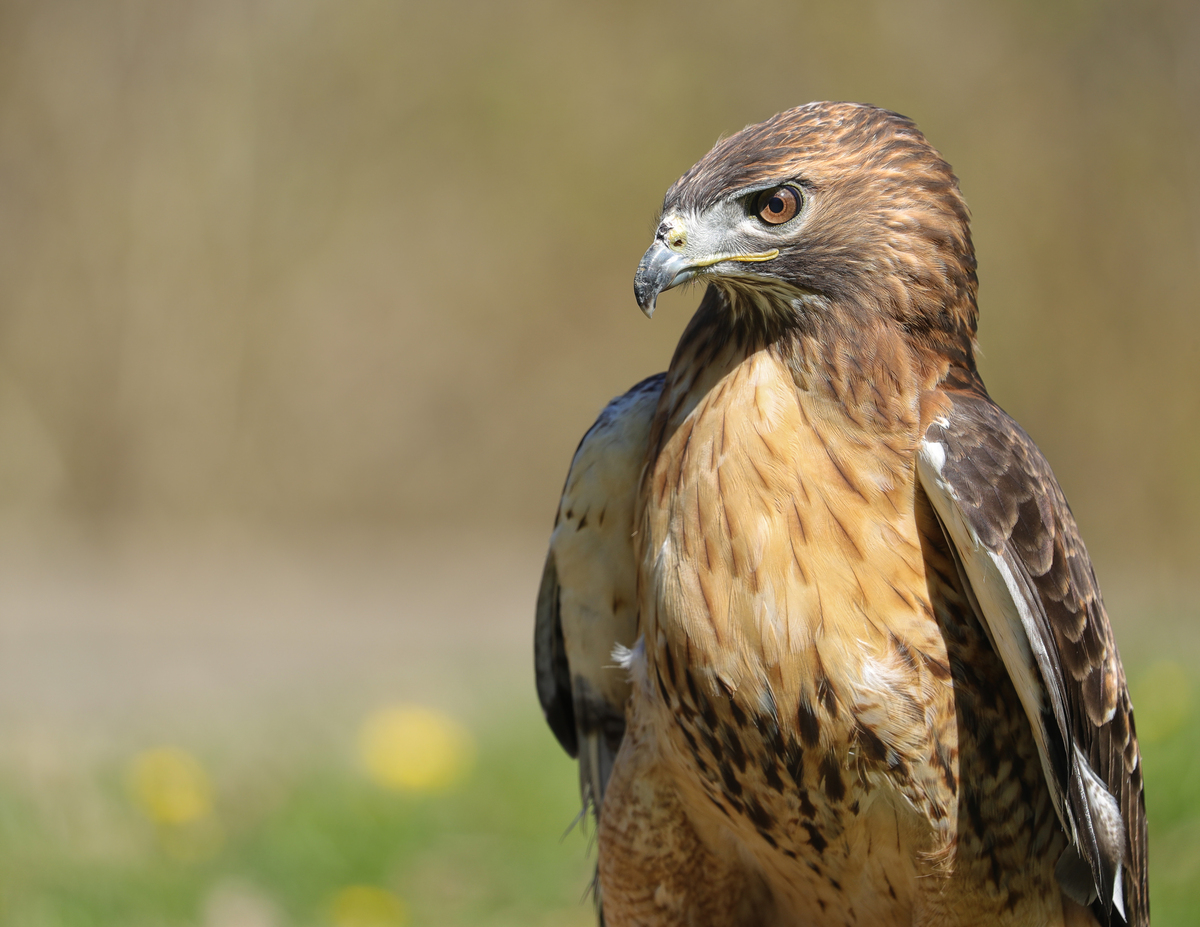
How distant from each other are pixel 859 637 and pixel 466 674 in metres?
4.68

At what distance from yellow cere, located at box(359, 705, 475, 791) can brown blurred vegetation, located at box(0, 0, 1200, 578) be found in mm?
5645

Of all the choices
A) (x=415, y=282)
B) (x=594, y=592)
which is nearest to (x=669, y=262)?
(x=594, y=592)

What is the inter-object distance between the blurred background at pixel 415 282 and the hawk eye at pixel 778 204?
16.5 feet

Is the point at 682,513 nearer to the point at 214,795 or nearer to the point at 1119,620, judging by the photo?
the point at 214,795

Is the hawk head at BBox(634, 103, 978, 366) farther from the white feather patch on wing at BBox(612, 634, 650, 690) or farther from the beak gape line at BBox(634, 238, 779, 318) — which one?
the white feather patch on wing at BBox(612, 634, 650, 690)

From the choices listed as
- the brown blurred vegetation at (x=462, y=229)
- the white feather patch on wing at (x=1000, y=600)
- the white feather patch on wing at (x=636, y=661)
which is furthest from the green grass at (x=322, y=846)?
the brown blurred vegetation at (x=462, y=229)

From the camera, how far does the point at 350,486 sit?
1057 cm

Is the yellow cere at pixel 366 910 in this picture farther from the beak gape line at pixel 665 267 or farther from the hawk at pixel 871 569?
the beak gape line at pixel 665 267

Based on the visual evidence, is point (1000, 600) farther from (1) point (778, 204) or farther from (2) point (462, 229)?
(2) point (462, 229)

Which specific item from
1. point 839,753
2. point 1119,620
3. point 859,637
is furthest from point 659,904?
point 1119,620

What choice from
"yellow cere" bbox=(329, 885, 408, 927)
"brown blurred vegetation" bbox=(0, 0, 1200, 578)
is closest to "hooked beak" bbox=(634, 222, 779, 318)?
"yellow cere" bbox=(329, 885, 408, 927)

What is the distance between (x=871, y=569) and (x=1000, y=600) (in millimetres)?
251

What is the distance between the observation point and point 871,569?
2557 mm

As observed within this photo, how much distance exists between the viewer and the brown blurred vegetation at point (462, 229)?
9.59 metres
